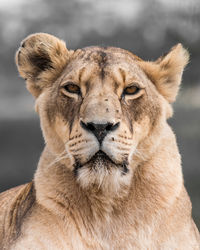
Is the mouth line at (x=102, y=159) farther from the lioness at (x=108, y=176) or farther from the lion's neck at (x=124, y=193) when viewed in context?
the lion's neck at (x=124, y=193)

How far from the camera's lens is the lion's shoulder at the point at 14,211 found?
3.41 metres

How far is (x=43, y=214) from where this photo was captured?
3225 millimetres

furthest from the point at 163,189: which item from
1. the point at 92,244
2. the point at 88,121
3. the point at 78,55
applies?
the point at 78,55

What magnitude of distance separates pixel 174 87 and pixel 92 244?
110cm

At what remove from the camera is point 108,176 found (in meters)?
2.97

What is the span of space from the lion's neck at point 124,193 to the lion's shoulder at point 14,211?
20 centimetres

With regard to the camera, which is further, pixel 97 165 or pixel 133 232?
pixel 133 232

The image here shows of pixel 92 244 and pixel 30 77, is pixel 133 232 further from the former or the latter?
pixel 30 77

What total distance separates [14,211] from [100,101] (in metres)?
1.12

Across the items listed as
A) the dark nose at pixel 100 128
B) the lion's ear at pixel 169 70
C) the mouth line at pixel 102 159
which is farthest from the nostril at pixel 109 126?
the lion's ear at pixel 169 70

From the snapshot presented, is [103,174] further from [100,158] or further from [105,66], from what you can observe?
[105,66]

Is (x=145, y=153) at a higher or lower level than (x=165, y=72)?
lower

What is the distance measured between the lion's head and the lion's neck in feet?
0.28

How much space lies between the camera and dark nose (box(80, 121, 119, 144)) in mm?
2758
